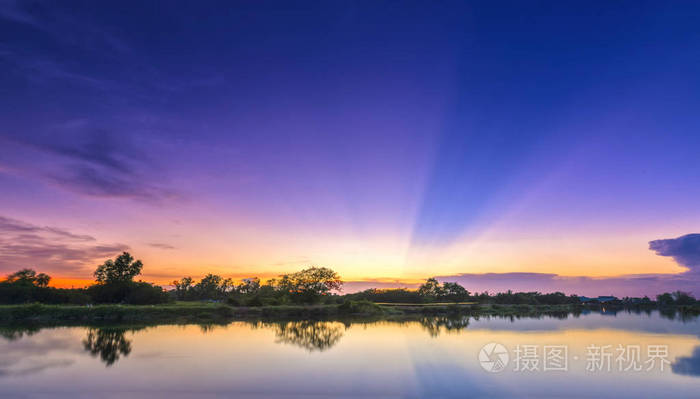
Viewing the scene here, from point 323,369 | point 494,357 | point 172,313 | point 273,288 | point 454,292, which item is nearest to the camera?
point 323,369

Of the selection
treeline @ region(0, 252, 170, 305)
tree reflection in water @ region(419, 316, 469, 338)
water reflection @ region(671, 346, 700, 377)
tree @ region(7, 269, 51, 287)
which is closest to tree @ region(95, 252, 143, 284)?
treeline @ region(0, 252, 170, 305)

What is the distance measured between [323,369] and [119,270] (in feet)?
203

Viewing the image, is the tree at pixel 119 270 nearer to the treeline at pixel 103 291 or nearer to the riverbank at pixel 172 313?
the treeline at pixel 103 291

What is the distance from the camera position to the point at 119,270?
6456cm

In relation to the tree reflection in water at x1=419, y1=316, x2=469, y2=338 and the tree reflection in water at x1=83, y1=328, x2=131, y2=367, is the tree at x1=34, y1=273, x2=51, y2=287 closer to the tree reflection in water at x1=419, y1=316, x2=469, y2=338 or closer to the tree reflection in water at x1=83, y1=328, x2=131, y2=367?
the tree reflection in water at x1=83, y1=328, x2=131, y2=367

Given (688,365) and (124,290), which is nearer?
(688,365)

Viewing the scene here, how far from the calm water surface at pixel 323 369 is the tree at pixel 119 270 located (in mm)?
41387

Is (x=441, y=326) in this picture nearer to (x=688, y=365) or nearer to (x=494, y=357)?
(x=494, y=357)

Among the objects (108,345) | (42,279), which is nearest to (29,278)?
(42,279)

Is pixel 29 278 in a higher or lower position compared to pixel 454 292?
higher

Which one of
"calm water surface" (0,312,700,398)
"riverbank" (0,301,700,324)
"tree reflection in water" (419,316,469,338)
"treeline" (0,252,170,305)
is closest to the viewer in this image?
"calm water surface" (0,312,700,398)

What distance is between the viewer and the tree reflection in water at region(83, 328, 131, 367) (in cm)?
1889

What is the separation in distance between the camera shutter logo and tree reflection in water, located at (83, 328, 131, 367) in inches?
664

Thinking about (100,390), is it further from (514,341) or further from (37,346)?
(514,341)
